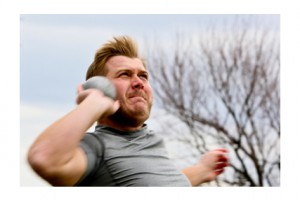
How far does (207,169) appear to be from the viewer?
211 centimetres

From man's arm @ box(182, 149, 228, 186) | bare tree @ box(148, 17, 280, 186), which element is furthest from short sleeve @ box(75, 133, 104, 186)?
bare tree @ box(148, 17, 280, 186)

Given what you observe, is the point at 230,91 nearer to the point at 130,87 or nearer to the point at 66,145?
the point at 130,87

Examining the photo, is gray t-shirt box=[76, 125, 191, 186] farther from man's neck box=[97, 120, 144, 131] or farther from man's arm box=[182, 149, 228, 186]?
man's arm box=[182, 149, 228, 186]

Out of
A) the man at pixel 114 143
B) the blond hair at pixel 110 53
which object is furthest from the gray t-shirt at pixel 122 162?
the blond hair at pixel 110 53

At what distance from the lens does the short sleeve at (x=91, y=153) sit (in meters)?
1.63

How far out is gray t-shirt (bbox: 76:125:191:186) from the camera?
5.46 feet

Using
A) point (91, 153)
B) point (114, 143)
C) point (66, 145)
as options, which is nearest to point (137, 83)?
point (114, 143)

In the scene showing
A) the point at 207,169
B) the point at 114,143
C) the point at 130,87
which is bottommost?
the point at 207,169

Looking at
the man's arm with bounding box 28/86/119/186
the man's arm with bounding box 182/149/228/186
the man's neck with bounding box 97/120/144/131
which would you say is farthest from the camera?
the man's arm with bounding box 182/149/228/186

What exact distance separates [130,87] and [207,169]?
462 mm

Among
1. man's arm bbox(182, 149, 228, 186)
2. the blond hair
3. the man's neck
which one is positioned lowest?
man's arm bbox(182, 149, 228, 186)

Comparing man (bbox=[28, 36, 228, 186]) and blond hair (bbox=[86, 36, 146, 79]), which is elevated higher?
blond hair (bbox=[86, 36, 146, 79])
